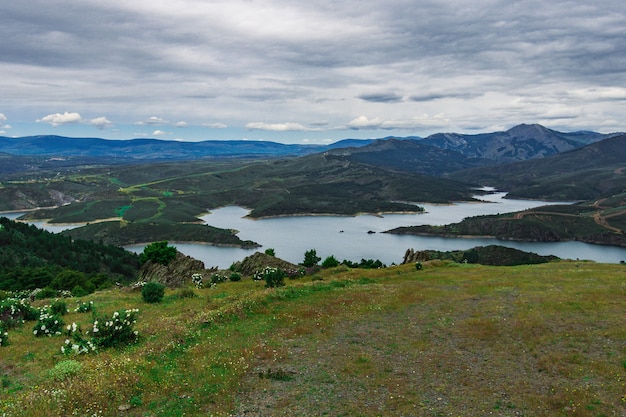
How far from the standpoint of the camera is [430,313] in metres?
31.3

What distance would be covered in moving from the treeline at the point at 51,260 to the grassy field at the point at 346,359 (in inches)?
1185

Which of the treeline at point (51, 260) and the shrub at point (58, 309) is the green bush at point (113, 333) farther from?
the treeline at point (51, 260)

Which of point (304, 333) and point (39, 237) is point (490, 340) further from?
point (39, 237)

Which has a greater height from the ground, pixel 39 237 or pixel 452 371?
pixel 452 371

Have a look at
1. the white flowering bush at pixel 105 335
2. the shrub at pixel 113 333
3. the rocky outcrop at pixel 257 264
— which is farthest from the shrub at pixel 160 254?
the shrub at pixel 113 333

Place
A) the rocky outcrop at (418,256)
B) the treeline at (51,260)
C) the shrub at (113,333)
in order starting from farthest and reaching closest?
the rocky outcrop at (418,256), the treeline at (51,260), the shrub at (113,333)

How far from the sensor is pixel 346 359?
73.5 feet

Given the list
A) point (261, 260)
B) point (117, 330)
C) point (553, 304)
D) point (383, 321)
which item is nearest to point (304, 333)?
point (383, 321)

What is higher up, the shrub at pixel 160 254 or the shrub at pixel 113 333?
the shrub at pixel 113 333

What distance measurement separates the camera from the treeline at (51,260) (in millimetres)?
59312

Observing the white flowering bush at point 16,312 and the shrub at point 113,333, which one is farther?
the white flowering bush at point 16,312

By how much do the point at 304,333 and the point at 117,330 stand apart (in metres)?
10.9

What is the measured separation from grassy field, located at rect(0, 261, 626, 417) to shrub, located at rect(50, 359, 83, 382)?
0.32 ft

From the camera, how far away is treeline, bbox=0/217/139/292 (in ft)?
195
